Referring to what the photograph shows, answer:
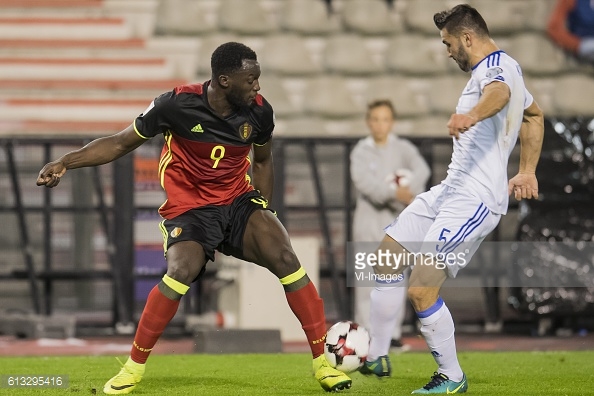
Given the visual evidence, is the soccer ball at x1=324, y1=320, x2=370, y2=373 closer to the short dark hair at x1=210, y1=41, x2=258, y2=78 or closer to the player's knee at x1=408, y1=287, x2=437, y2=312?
the player's knee at x1=408, y1=287, x2=437, y2=312

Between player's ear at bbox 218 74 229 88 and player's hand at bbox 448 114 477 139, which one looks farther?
player's ear at bbox 218 74 229 88

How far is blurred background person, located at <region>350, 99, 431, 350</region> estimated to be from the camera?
32.2ft

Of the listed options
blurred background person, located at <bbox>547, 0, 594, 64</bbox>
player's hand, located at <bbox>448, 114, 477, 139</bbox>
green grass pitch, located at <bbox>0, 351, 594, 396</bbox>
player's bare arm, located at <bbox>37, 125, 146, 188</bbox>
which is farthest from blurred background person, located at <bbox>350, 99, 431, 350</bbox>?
blurred background person, located at <bbox>547, 0, 594, 64</bbox>

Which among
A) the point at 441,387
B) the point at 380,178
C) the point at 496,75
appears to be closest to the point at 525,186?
the point at 496,75

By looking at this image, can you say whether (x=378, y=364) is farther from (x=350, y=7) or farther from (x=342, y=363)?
(x=350, y=7)

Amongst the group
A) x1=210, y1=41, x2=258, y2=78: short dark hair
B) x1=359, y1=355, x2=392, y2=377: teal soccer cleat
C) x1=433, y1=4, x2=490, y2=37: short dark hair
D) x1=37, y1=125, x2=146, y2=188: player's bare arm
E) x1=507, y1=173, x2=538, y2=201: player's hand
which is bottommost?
x1=359, y1=355, x2=392, y2=377: teal soccer cleat

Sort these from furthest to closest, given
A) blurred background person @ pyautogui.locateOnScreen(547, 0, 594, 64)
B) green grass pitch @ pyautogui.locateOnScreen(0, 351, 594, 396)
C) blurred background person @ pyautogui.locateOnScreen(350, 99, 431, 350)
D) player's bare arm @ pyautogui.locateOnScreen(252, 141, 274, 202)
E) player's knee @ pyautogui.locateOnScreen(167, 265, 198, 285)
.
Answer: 1. blurred background person @ pyautogui.locateOnScreen(547, 0, 594, 64)
2. blurred background person @ pyautogui.locateOnScreen(350, 99, 431, 350)
3. player's bare arm @ pyautogui.locateOnScreen(252, 141, 274, 202)
4. green grass pitch @ pyautogui.locateOnScreen(0, 351, 594, 396)
5. player's knee @ pyautogui.locateOnScreen(167, 265, 198, 285)

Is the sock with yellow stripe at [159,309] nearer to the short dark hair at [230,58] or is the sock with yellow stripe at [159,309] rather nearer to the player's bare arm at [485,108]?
the short dark hair at [230,58]

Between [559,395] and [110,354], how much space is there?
405 cm

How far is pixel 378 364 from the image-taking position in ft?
23.4

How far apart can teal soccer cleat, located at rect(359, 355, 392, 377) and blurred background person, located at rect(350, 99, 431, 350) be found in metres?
2.56

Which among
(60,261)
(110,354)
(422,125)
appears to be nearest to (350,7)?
(422,125)

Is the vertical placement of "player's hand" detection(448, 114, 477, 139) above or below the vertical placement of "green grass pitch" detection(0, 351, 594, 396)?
above

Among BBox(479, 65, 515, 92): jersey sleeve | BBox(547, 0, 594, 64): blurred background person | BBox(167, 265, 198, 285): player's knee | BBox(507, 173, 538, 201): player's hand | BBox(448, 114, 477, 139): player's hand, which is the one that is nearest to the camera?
BBox(448, 114, 477, 139): player's hand
